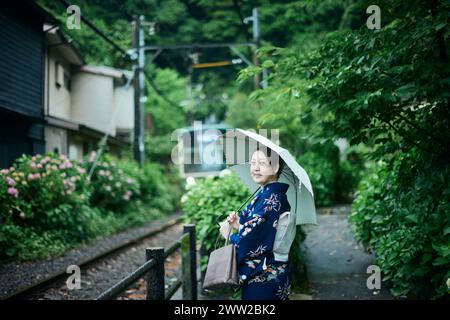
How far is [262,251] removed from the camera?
278 centimetres

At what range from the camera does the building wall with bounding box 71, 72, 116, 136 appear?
696 inches

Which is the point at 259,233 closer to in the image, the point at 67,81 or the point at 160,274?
the point at 160,274

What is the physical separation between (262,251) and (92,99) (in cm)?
1738

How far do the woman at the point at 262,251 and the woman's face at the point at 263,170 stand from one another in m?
0.09

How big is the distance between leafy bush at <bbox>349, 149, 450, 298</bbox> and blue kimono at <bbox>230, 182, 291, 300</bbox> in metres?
1.41

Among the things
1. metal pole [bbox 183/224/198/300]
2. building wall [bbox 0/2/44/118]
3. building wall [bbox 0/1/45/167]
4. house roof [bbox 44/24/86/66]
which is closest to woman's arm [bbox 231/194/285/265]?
metal pole [bbox 183/224/198/300]

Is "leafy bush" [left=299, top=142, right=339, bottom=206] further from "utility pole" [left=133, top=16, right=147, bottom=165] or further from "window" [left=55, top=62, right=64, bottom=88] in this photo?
"window" [left=55, top=62, right=64, bottom=88]

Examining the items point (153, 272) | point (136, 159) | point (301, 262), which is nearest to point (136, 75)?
point (136, 159)

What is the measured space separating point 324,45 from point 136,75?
13.5 meters

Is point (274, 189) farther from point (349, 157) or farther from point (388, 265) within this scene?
point (349, 157)

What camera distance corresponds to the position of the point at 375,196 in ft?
18.6

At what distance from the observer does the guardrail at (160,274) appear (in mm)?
2996

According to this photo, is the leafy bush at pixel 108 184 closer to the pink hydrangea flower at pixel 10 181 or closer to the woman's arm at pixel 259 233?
the pink hydrangea flower at pixel 10 181
